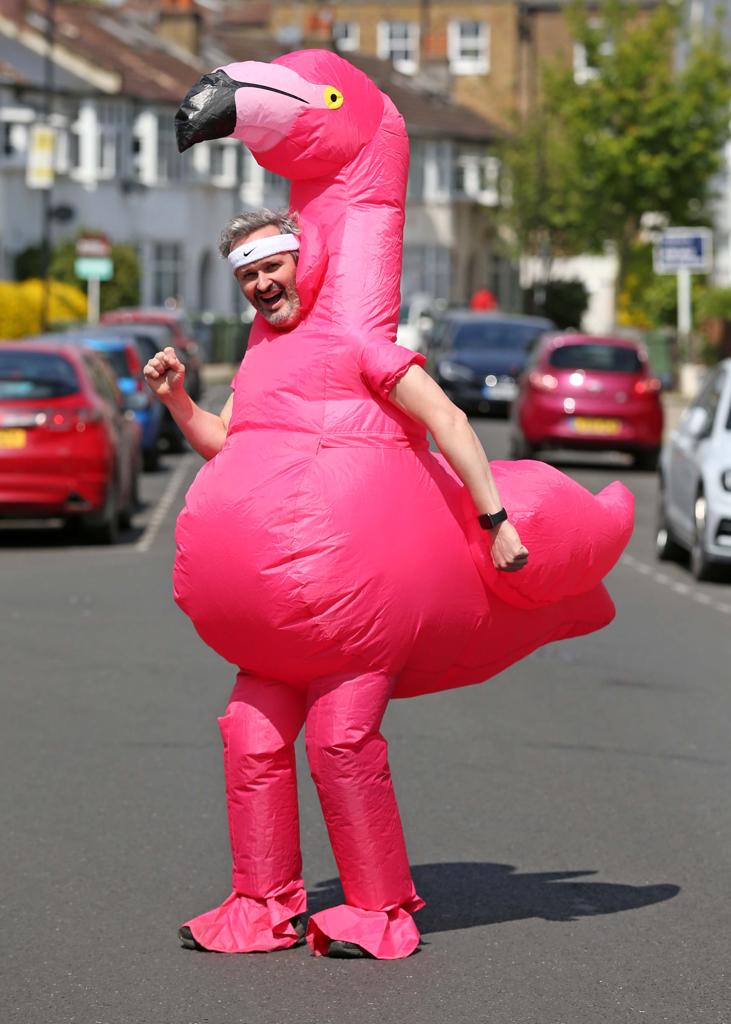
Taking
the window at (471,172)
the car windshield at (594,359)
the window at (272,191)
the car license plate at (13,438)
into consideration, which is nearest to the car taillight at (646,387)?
the car windshield at (594,359)

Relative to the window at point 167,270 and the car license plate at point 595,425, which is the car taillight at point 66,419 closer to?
the car license plate at point 595,425

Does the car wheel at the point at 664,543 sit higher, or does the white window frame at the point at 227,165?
the white window frame at the point at 227,165

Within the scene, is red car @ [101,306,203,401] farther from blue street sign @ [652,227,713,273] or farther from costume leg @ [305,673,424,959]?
costume leg @ [305,673,424,959]

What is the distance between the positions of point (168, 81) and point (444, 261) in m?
18.2

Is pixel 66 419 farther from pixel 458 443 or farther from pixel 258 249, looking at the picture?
pixel 458 443

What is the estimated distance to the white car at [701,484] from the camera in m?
17.0

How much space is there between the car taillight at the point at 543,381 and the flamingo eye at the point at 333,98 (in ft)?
72.8

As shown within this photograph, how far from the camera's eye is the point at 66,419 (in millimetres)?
18953

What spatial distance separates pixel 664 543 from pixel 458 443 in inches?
517

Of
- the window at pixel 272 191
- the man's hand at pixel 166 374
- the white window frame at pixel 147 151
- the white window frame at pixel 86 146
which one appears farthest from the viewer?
the window at pixel 272 191

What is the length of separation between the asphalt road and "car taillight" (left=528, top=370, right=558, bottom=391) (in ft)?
46.3

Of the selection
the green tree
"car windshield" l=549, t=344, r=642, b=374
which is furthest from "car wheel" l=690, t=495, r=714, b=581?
the green tree

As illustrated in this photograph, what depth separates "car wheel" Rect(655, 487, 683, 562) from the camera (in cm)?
1902

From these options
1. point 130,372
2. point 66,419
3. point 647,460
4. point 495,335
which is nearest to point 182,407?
point 66,419
